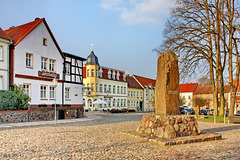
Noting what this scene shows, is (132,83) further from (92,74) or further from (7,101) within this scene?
(7,101)

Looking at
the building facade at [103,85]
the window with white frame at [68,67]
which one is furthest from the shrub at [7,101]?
the building facade at [103,85]

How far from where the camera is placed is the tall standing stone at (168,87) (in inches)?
390

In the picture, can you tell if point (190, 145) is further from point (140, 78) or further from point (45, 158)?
point (140, 78)

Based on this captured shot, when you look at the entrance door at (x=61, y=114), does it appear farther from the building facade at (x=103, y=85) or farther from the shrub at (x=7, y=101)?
the building facade at (x=103, y=85)

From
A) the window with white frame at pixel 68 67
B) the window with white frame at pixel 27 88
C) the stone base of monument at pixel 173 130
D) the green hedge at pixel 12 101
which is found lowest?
the stone base of monument at pixel 173 130

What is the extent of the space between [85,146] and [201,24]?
17.0 meters

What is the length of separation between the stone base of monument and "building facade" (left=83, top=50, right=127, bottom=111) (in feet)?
114

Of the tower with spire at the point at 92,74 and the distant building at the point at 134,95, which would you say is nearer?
the tower with spire at the point at 92,74

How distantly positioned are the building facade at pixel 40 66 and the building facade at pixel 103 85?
57.3 feet

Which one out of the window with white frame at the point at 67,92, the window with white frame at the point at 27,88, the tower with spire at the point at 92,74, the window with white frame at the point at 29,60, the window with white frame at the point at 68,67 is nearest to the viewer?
the window with white frame at the point at 27,88

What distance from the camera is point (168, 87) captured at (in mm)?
9961

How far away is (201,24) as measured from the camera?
2095 cm

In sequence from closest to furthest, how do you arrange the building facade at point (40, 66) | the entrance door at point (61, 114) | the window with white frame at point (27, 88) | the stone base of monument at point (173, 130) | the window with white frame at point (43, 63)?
the stone base of monument at point (173, 130), the building facade at point (40, 66), the entrance door at point (61, 114), the window with white frame at point (27, 88), the window with white frame at point (43, 63)

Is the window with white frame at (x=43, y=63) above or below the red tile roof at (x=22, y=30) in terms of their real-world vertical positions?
below
